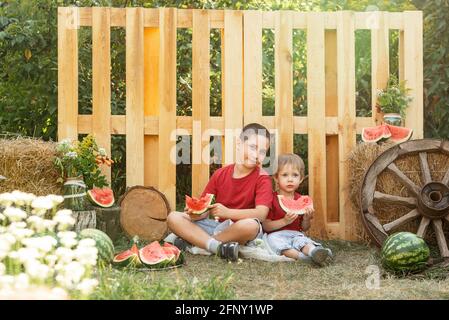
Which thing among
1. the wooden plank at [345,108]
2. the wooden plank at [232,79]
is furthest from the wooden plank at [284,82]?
the wooden plank at [345,108]

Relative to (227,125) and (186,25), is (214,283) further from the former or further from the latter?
(186,25)

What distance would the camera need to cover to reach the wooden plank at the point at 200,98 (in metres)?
6.68

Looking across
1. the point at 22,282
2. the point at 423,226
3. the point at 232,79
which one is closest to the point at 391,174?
the point at 423,226

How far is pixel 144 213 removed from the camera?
6.49 metres

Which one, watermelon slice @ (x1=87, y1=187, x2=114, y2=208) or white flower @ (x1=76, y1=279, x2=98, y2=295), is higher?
watermelon slice @ (x1=87, y1=187, x2=114, y2=208)

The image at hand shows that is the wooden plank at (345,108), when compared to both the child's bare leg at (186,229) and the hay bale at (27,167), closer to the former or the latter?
the child's bare leg at (186,229)

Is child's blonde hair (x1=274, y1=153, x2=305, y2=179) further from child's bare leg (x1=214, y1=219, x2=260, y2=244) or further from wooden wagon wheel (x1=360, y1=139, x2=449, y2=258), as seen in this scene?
child's bare leg (x1=214, y1=219, x2=260, y2=244)

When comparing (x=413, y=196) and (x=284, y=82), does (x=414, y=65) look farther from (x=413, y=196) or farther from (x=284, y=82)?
(x=413, y=196)

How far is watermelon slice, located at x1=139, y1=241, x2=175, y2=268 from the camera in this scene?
5184 mm

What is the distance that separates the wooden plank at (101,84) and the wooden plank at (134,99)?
0.18m

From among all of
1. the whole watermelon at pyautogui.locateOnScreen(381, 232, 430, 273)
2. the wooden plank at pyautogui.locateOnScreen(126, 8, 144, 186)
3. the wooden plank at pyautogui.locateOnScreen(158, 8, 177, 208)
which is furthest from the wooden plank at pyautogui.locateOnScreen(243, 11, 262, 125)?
the whole watermelon at pyautogui.locateOnScreen(381, 232, 430, 273)

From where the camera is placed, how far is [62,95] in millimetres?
6641

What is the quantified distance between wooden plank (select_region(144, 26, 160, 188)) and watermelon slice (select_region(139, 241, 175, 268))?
1.49 meters
